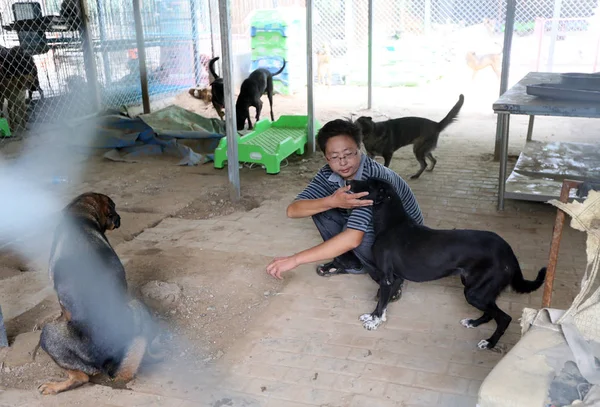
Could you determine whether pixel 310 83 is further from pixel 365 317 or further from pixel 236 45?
pixel 236 45

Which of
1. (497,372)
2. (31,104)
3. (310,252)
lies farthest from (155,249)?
(31,104)

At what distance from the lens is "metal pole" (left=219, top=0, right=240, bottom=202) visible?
5359mm

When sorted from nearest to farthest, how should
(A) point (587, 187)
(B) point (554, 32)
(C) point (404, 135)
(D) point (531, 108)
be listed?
(A) point (587, 187), (D) point (531, 108), (C) point (404, 135), (B) point (554, 32)

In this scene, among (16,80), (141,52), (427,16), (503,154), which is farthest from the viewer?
(427,16)

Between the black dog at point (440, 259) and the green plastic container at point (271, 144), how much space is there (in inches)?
147

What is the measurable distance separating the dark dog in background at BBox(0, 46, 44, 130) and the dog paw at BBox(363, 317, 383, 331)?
24.9 ft

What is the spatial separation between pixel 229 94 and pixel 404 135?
7.56 ft

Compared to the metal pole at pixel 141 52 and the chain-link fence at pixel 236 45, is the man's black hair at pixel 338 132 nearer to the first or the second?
the chain-link fence at pixel 236 45

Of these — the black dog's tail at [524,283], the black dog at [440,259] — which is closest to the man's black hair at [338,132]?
the black dog at [440,259]

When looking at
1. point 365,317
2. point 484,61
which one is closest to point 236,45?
point 484,61

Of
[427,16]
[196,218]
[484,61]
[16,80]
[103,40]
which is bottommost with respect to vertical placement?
[196,218]

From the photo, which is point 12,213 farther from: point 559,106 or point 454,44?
point 454,44

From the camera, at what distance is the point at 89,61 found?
9992 millimetres

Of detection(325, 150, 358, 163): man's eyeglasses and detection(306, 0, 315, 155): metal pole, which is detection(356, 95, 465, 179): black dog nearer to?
detection(306, 0, 315, 155): metal pole
